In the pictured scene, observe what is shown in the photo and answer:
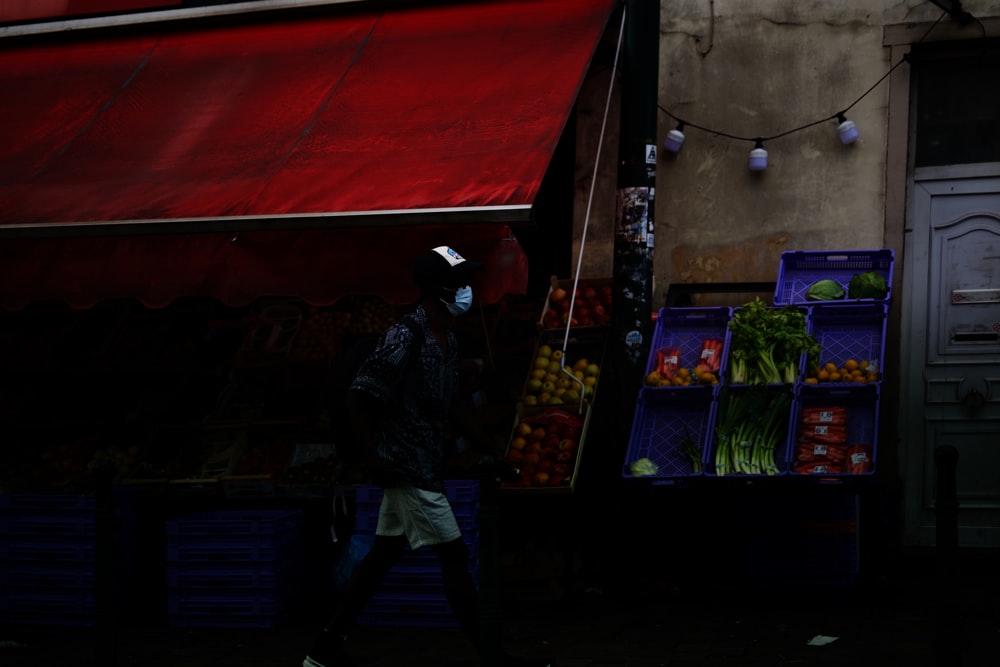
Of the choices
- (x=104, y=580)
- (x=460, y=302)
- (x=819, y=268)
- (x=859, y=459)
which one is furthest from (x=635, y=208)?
(x=104, y=580)

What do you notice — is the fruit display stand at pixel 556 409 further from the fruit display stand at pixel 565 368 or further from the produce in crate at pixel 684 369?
the produce in crate at pixel 684 369

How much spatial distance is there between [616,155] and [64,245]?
4.41m

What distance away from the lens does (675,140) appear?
9.56 metres

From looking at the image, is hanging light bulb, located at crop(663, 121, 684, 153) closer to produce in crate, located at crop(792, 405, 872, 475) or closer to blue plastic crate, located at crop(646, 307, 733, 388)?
blue plastic crate, located at crop(646, 307, 733, 388)

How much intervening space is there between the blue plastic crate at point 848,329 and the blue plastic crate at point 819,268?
0.22 metres

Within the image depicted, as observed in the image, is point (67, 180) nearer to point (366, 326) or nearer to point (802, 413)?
point (366, 326)

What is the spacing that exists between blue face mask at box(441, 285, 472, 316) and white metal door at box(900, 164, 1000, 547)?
14.2ft

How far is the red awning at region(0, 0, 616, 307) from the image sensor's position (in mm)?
7336

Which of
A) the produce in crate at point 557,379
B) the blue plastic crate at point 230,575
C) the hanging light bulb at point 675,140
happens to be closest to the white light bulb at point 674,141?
the hanging light bulb at point 675,140

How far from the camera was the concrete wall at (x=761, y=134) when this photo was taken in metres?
9.23

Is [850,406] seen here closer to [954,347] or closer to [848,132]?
[954,347]

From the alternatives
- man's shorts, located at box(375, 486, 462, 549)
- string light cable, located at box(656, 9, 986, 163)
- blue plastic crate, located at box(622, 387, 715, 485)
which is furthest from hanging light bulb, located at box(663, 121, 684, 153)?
man's shorts, located at box(375, 486, 462, 549)

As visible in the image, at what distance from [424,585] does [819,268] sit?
382 cm

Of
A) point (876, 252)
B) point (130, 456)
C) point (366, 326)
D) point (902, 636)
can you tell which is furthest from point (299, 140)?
point (902, 636)
